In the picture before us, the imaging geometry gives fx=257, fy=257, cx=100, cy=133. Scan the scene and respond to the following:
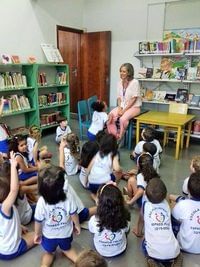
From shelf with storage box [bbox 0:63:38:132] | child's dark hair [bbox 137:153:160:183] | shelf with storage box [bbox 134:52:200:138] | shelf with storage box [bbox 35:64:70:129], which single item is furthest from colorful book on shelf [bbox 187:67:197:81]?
child's dark hair [bbox 137:153:160:183]

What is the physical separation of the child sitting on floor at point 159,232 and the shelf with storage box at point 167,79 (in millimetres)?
3246

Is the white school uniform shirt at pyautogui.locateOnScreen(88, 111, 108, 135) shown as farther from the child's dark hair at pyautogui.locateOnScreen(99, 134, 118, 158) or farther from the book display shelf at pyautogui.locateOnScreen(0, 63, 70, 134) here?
the child's dark hair at pyautogui.locateOnScreen(99, 134, 118, 158)

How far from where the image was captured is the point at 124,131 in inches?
168

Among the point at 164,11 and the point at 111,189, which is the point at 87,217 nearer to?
the point at 111,189

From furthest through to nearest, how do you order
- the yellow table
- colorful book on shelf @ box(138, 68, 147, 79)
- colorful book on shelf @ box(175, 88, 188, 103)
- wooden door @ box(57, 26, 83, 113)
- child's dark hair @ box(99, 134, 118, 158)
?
wooden door @ box(57, 26, 83, 113) → colorful book on shelf @ box(138, 68, 147, 79) → colorful book on shelf @ box(175, 88, 188, 103) → the yellow table → child's dark hair @ box(99, 134, 118, 158)

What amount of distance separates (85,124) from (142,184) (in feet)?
8.56

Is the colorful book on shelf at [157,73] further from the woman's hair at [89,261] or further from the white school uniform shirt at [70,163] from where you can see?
the woman's hair at [89,261]

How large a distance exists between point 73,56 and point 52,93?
5.24ft

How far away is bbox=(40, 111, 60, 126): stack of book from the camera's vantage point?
16.8 ft

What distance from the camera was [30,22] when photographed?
4.78 metres

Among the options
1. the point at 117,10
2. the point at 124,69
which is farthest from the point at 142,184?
the point at 117,10

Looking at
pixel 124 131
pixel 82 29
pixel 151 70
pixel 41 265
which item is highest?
pixel 82 29

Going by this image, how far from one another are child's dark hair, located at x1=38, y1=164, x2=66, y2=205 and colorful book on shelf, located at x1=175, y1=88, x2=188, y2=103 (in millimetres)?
3764

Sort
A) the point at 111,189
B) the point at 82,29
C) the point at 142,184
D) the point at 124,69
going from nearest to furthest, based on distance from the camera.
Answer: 1. the point at 111,189
2. the point at 142,184
3. the point at 124,69
4. the point at 82,29
